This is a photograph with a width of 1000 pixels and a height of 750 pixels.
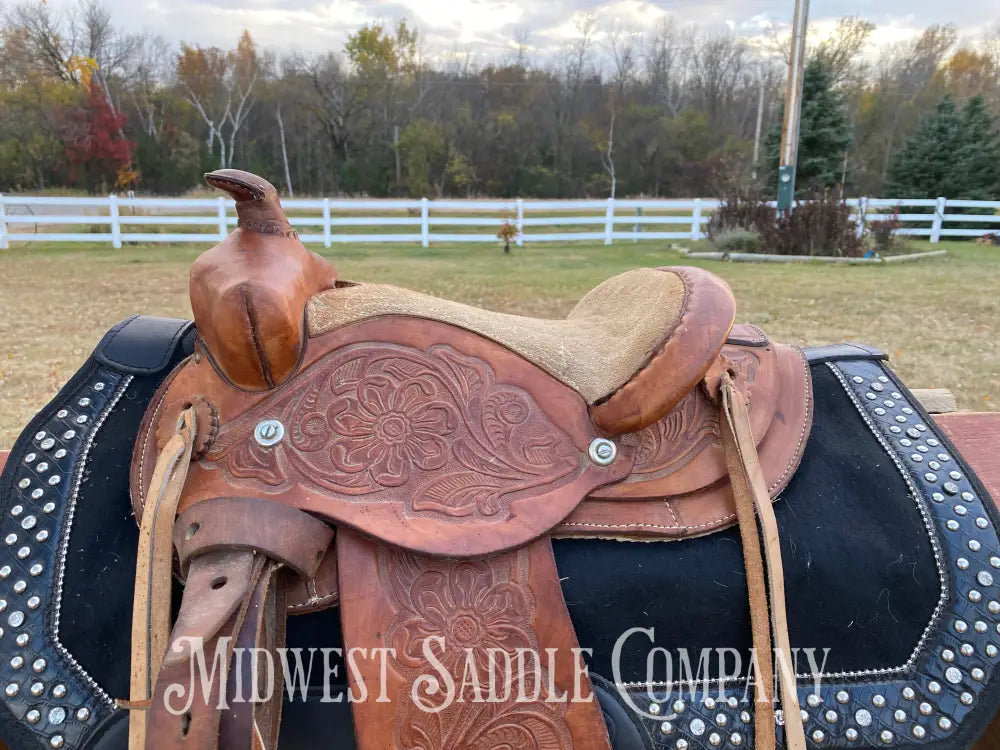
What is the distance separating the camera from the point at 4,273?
7.34 meters

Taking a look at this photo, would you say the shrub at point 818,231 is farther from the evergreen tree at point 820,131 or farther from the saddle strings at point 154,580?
the saddle strings at point 154,580

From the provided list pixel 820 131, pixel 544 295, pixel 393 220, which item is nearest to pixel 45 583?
pixel 544 295

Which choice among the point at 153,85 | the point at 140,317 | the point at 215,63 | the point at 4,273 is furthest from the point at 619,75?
the point at 140,317

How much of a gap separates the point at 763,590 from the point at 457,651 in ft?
1.32

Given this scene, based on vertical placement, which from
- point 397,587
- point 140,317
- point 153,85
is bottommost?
point 397,587

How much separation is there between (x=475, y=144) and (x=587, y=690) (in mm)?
27985

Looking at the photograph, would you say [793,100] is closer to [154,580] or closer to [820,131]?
[820,131]

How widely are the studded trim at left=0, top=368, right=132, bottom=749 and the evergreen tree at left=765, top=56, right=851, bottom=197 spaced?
18.5m

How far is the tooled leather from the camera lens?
781mm

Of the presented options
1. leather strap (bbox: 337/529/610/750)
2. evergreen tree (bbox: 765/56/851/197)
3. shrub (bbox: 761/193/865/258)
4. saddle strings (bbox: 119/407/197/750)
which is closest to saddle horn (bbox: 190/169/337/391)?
saddle strings (bbox: 119/407/197/750)

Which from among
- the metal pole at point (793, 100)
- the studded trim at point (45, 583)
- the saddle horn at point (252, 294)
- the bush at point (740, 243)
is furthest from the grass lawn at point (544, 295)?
the saddle horn at point (252, 294)

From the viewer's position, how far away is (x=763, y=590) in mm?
809

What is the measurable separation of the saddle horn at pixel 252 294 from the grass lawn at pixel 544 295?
2.63m

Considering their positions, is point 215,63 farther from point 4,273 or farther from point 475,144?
point 4,273
